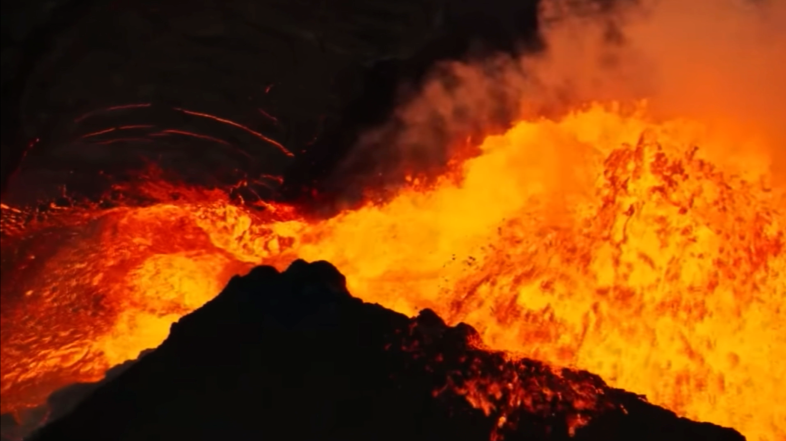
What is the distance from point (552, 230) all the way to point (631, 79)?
0.92m

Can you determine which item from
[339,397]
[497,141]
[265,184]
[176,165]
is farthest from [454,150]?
[339,397]

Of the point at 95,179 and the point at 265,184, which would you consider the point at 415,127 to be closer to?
the point at 265,184

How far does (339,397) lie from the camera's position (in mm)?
5316

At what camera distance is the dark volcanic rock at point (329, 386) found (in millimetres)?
4996

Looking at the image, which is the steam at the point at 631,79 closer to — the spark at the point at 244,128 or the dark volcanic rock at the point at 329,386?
the spark at the point at 244,128

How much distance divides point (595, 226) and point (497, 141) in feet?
2.41

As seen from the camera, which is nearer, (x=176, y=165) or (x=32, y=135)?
(x=32, y=135)

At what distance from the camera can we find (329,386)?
5355 millimetres

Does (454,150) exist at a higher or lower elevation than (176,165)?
higher

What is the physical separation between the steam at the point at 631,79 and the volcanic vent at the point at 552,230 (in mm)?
11

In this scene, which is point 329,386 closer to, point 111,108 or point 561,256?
point 561,256

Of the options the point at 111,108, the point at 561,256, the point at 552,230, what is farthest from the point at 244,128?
the point at 561,256

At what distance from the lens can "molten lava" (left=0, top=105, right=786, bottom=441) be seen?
4.48 metres

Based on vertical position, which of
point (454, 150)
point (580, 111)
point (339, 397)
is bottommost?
point (339, 397)
